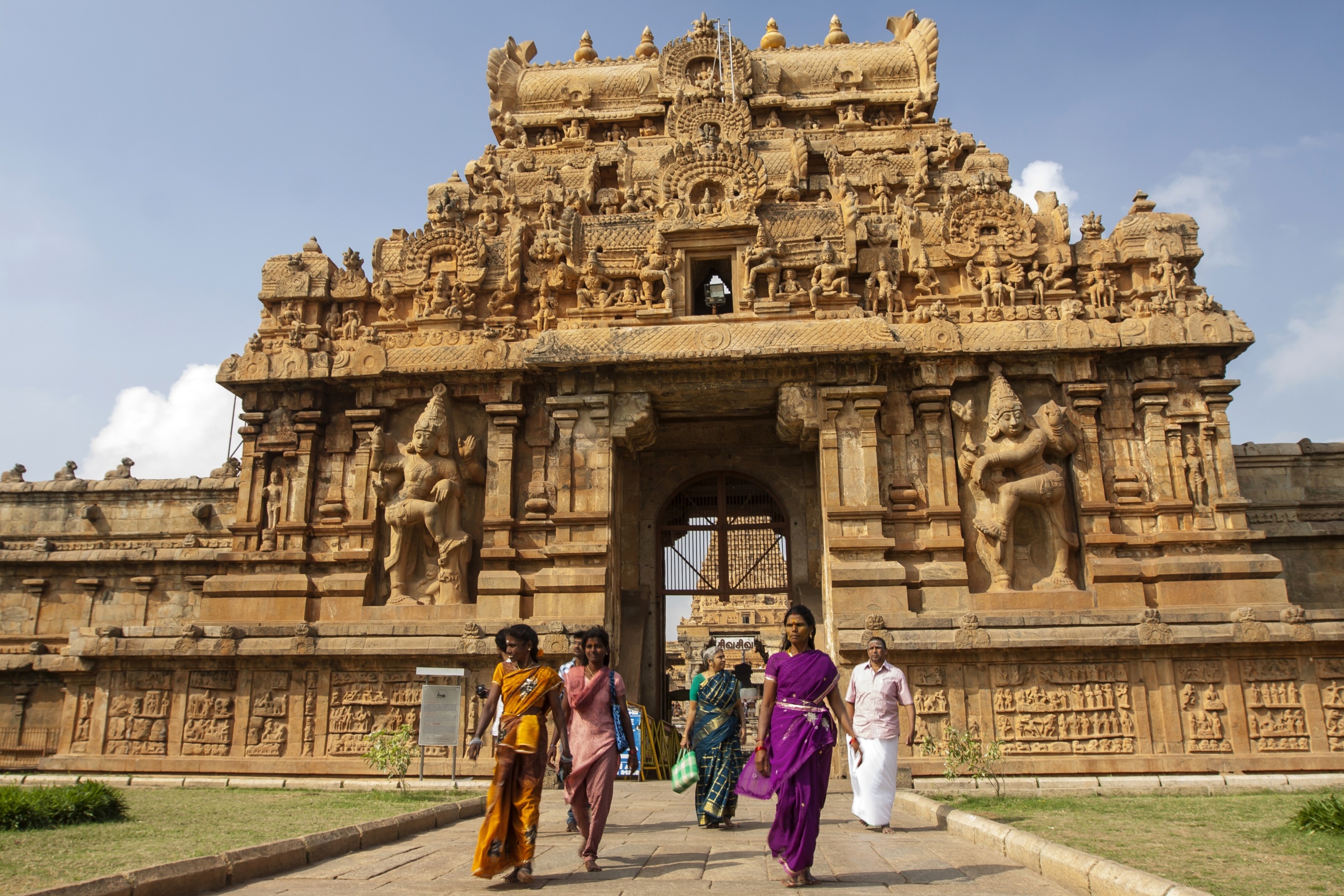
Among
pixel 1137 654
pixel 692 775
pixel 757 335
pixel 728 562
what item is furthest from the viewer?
pixel 728 562

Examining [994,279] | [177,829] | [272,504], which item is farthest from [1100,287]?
[177,829]

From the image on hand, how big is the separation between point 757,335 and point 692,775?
817cm

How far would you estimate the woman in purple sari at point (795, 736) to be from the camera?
625 cm

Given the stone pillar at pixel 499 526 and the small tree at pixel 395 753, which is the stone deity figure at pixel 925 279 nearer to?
the stone pillar at pixel 499 526

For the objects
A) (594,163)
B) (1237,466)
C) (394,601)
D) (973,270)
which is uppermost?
(594,163)

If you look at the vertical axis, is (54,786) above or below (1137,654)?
below

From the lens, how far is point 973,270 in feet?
54.0

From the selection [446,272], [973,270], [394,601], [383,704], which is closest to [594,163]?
[446,272]

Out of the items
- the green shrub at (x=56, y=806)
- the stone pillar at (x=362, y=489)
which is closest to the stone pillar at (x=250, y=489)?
the stone pillar at (x=362, y=489)

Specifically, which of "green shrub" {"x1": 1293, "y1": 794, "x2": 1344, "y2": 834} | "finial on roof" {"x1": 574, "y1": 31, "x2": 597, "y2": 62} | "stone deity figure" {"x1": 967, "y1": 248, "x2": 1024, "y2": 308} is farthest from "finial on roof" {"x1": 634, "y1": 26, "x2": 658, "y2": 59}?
"green shrub" {"x1": 1293, "y1": 794, "x2": 1344, "y2": 834}

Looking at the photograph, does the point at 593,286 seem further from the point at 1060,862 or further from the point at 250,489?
the point at 1060,862

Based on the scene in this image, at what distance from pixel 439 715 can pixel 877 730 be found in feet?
18.7

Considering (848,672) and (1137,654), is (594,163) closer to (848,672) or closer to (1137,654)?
(848,672)

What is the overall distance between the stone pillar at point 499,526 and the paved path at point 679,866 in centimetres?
570
